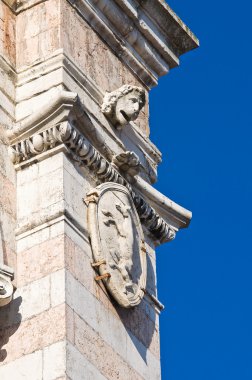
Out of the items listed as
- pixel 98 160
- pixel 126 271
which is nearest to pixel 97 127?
pixel 98 160

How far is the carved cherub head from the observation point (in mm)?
16328

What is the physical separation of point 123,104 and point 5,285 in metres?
2.91

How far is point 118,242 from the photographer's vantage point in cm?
1554

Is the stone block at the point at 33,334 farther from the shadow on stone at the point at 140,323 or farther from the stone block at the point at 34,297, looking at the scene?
the shadow on stone at the point at 140,323

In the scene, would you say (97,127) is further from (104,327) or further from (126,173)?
(104,327)

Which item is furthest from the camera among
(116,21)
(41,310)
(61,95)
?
(116,21)

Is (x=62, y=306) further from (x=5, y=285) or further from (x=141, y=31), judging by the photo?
(x=141, y=31)

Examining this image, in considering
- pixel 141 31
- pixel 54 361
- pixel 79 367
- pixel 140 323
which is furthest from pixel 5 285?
pixel 141 31

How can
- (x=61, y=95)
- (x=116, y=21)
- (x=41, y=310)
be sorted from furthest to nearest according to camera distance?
(x=116, y=21), (x=61, y=95), (x=41, y=310)

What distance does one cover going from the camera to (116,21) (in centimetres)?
1725

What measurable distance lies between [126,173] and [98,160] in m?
0.64

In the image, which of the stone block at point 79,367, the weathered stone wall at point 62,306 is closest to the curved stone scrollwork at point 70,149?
the weathered stone wall at point 62,306

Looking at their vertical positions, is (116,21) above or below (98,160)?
above

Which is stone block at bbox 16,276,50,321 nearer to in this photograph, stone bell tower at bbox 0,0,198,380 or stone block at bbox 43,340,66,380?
stone bell tower at bbox 0,0,198,380
